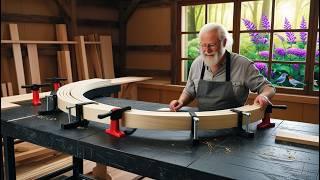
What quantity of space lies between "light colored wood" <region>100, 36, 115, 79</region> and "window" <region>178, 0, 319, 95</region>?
5.90ft

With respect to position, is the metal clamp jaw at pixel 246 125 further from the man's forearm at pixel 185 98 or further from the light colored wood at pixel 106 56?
the light colored wood at pixel 106 56

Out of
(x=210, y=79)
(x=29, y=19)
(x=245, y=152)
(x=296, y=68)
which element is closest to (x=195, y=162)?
(x=245, y=152)

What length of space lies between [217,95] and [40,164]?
2.30m

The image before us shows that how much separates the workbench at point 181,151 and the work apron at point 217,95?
0.53m

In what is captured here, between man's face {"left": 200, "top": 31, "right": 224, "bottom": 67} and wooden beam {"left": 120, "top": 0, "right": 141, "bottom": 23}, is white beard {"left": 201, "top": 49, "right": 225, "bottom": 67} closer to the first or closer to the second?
man's face {"left": 200, "top": 31, "right": 224, "bottom": 67}

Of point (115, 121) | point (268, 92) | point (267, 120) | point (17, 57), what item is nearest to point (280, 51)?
point (268, 92)

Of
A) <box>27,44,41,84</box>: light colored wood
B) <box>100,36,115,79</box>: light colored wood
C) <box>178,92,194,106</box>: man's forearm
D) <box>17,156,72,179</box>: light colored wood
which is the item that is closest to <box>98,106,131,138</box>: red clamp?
<box>178,92,194,106</box>: man's forearm

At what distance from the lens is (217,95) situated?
2496 mm

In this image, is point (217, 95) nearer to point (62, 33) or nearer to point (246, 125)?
point (246, 125)

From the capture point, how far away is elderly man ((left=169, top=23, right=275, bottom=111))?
2.42 meters

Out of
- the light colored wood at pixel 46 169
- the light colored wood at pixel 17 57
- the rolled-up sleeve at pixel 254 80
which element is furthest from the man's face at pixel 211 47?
the light colored wood at pixel 17 57

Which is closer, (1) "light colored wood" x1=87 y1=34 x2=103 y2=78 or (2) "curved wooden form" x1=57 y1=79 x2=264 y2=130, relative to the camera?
(2) "curved wooden form" x1=57 y1=79 x2=264 y2=130

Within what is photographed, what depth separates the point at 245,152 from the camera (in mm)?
1498

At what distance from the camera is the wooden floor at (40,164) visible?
130 inches
